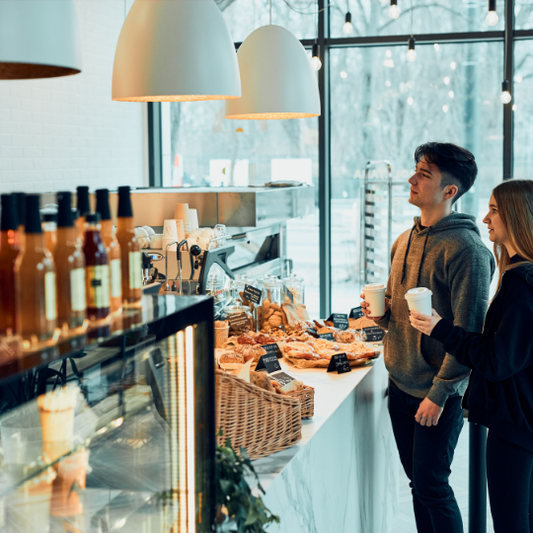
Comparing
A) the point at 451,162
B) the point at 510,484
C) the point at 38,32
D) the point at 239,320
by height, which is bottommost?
the point at 510,484

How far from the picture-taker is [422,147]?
2.46 m

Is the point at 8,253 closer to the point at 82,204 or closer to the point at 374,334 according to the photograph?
the point at 82,204

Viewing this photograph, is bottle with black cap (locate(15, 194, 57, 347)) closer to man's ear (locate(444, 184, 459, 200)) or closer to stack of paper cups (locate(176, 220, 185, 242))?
man's ear (locate(444, 184, 459, 200))

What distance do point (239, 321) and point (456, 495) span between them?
5.10ft

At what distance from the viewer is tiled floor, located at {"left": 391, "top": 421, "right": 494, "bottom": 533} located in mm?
3250

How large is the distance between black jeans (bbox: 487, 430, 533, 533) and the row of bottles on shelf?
140cm

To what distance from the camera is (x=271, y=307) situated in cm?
346

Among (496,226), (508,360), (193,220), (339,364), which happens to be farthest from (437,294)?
(193,220)

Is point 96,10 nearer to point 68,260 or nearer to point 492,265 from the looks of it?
point 492,265

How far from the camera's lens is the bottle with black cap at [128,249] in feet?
4.15

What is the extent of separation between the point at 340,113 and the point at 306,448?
439cm

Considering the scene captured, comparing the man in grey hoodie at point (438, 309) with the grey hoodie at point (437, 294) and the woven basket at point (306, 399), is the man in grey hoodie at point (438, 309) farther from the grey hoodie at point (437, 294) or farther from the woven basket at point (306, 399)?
the woven basket at point (306, 399)

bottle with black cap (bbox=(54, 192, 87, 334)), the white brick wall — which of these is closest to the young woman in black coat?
bottle with black cap (bbox=(54, 192, 87, 334))

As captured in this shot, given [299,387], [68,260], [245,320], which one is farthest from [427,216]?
[68,260]
